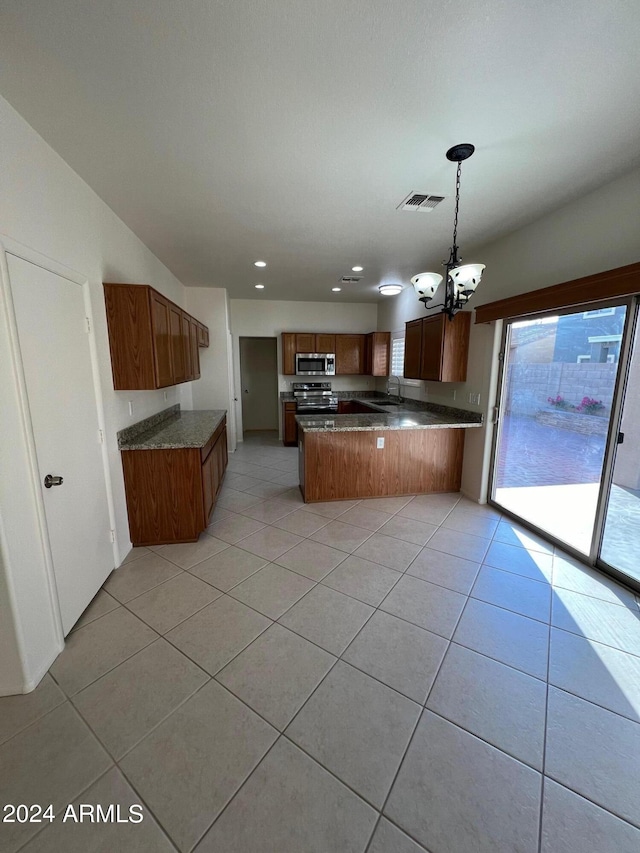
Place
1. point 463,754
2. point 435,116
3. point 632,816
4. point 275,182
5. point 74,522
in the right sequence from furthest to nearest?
point 275,182 < point 74,522 < point 435,116 < point 463,754 < point 632,816

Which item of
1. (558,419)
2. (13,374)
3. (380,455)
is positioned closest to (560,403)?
(558,419)

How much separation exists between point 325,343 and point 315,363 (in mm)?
442

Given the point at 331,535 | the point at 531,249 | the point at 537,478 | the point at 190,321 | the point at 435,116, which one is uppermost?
the point at 435,116

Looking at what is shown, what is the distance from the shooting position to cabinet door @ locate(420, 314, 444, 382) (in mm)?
3799

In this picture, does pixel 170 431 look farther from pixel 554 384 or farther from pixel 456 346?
pixel 554 384

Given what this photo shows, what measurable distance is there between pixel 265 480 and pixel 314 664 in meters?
2.92

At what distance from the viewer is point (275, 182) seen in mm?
2277

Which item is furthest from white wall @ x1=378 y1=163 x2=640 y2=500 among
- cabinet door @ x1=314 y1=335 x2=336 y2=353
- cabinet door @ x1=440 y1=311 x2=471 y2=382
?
cabinet door @ x1=314 y1=335 x2=336 y2=353

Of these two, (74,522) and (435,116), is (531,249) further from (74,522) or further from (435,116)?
(74,522)

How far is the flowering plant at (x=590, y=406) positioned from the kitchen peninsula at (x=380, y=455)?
111 cm

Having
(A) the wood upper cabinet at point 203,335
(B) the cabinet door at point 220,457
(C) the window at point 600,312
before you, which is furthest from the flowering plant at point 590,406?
(A) the wood upper cabinet at point 203,335

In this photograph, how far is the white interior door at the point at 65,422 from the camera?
167 centimetres

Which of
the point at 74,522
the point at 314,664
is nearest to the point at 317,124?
the point at 74,522

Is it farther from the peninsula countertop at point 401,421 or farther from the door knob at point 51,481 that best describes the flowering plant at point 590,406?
the door knob at point 51,481
